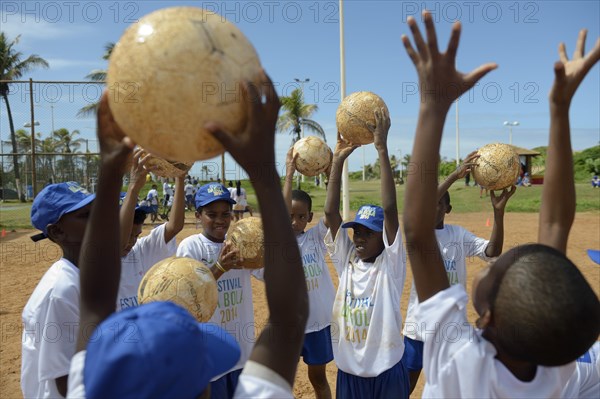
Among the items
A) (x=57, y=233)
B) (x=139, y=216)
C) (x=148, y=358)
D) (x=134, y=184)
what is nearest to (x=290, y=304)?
(x=148, y=358)

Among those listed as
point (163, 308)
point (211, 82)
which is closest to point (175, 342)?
point (163, 308)

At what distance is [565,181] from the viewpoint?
207 cm

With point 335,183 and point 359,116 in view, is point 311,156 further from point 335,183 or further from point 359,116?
point 359,116

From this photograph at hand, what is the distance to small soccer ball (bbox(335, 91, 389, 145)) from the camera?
13.5 feet

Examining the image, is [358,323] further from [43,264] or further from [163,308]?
[43,264]

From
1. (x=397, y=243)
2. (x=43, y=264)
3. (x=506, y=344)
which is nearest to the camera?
(x=506, y=344)

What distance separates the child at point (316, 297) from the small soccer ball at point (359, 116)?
1035 millimetres

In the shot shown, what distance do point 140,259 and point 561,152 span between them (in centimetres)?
332

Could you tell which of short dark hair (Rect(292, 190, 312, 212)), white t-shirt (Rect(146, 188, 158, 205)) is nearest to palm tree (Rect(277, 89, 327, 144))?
white t-shirt (Rect(146, 188, 158, 205))

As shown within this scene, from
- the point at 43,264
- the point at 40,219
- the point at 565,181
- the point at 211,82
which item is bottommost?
the point at 43,264

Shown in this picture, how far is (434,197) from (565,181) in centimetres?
64

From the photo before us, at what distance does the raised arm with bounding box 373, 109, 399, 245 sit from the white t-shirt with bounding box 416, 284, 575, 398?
1725 mm

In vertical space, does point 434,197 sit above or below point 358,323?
above

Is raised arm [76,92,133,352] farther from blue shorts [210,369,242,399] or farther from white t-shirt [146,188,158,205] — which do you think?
white t-shirt [146,188,158,205]
